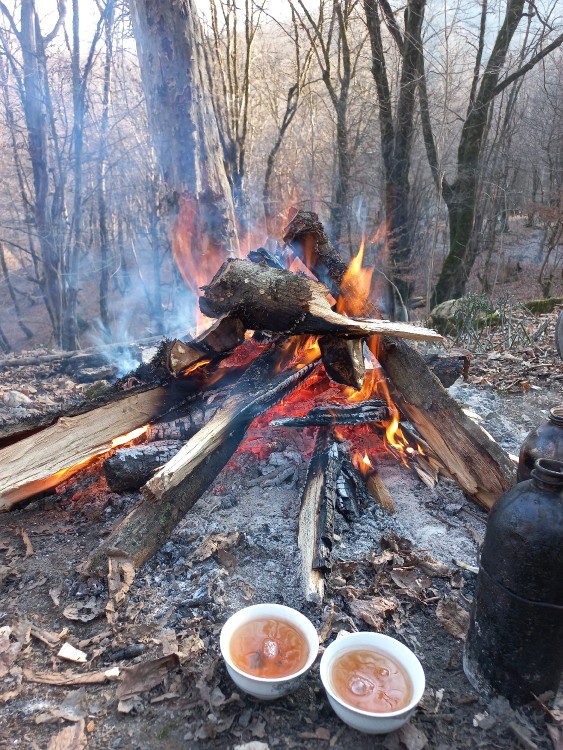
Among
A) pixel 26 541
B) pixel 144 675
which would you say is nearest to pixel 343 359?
pixel 144 675

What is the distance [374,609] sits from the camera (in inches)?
98.4

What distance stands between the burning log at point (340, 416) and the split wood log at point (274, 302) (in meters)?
0.63

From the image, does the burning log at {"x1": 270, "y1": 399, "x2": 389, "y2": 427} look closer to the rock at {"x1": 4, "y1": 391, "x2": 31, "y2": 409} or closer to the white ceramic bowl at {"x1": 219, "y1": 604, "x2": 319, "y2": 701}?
the white ceramic bowl at {"x1": 219, "y1": 604, "x2": 319, "y2": 701}

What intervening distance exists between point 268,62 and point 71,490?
18.2m

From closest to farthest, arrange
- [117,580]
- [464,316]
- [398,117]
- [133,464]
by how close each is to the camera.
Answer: [117,580], [133,464], [464,316], [398,117]

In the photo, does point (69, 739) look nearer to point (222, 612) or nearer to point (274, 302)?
point (222, 612)

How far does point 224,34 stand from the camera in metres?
13.4

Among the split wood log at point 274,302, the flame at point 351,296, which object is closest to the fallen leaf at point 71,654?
the split wood log at point 274,302

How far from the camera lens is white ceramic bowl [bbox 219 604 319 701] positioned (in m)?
1.89

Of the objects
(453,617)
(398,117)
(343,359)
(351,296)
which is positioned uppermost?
(398,117)

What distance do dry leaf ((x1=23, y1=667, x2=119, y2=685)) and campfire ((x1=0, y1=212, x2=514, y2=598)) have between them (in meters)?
0.60

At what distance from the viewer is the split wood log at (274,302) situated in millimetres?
3457

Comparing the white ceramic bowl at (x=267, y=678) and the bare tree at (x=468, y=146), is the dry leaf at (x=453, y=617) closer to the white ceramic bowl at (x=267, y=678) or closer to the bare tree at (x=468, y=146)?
the white ceramic bowl at (x=267, y=678)

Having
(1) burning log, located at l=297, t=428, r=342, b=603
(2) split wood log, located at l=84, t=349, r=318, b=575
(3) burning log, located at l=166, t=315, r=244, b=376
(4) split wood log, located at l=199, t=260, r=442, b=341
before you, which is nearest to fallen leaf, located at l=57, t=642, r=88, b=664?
(2) split wood log, located at l=84, t=349, r=318, b=575
